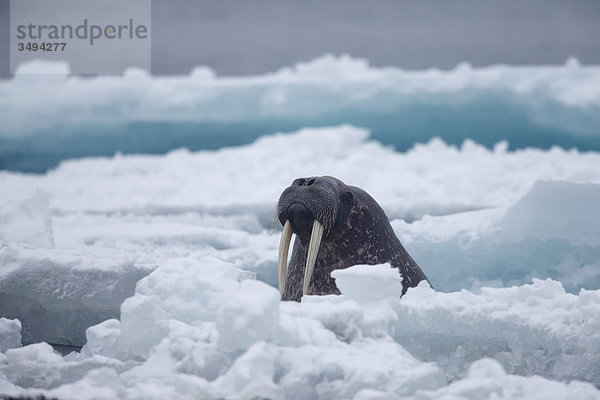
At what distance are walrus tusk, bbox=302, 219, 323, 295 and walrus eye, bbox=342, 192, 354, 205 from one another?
0.34 m

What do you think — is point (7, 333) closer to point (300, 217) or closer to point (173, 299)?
point (173, 299)

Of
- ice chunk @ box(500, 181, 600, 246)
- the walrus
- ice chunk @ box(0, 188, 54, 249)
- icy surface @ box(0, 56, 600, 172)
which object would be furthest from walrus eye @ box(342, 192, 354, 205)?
icy surface @ box(0, 56, 600, 172)

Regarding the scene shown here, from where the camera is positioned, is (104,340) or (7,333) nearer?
(104,340)

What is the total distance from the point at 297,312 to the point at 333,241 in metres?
1.77

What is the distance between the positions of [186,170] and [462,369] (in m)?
10.2

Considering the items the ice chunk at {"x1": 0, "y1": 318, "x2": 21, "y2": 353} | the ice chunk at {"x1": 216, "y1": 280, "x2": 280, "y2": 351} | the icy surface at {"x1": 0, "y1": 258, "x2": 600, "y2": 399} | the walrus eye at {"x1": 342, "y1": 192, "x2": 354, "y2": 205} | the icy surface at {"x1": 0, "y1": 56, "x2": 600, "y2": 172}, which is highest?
the icy surface at {"x1": 0, "y1": 56, "x2": 600, "y2": 172}

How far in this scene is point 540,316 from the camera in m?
3.80

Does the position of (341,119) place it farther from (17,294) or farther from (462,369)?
(462,369)

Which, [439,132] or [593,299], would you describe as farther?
[439,132]

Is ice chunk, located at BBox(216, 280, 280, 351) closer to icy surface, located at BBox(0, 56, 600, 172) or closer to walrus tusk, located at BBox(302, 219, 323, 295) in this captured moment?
walrus tusk, located at BBox(302, 219, 323, 295)

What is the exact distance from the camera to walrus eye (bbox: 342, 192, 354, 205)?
5.14 meters

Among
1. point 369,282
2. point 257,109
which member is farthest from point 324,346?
point 257,109

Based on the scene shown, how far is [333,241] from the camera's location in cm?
518

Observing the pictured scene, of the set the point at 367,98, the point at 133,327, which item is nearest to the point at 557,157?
the point at 367,98
